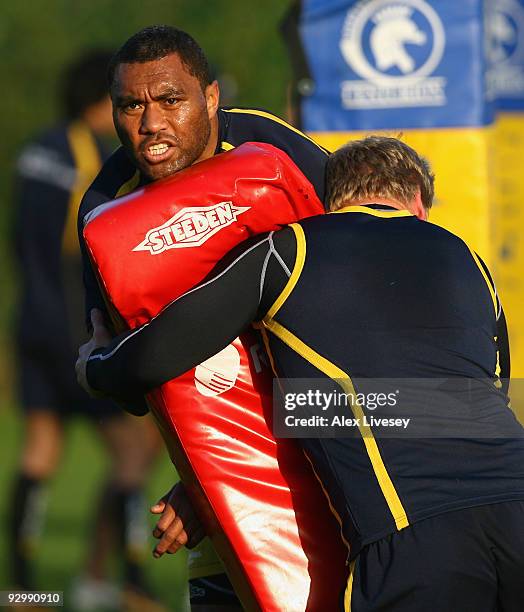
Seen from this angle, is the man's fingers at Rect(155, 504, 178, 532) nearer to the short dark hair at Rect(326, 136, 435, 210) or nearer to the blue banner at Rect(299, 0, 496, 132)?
the short dark hair at Rect(326, 136, 435, 210)

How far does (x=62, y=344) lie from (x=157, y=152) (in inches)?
158

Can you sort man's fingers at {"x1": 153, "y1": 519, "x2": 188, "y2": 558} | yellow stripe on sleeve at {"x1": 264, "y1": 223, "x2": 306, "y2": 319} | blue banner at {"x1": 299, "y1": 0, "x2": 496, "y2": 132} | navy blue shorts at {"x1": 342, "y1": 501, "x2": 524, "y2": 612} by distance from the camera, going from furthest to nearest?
blue banner at {"x1": 299, "y1": 0, "x2": 496, "y2": 132}, man's fingers at {"x1": 153, "y1": 519, "x2": 188, "y2": 558}, yellow stripe on sleeve at {"x1": 264, "y1": 223, "x2": 306, "y2": 319}, navy blue shorts at {"x1": 342, "y1": 501, "x2": 524, "y2": 612}

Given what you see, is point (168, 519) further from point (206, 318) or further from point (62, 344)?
point (62, 344)

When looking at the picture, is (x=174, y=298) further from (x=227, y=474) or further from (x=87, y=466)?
(x=87, y=466)

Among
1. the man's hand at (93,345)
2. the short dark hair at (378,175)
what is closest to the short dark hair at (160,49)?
the short dark hair at (378,175)

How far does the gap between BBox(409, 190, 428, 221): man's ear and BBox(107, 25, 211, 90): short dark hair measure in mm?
596

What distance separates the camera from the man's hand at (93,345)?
3.07m

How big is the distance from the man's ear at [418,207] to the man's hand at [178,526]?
86 centimetres

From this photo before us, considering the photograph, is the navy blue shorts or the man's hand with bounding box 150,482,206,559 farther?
the man's hand with bounding box 150,482,206,559

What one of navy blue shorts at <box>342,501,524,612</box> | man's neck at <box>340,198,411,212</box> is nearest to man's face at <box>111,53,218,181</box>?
man's neck at <box>340,198,411,212</box>

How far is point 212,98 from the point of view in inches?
128

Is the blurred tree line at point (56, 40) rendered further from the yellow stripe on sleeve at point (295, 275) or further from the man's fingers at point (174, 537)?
the yellow stripe on sleeve at point (295, 275)

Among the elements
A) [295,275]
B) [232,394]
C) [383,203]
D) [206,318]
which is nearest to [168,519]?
[232,394]

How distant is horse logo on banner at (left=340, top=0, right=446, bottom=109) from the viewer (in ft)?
14.9
